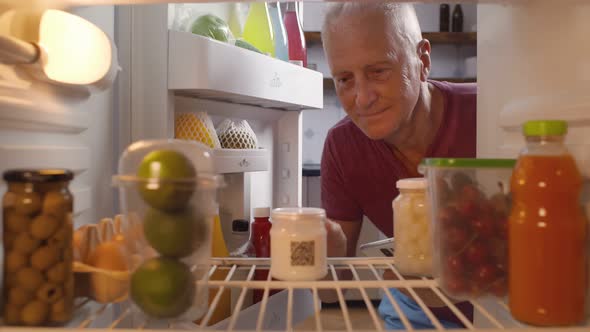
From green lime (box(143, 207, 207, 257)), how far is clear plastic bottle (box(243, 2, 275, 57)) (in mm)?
945

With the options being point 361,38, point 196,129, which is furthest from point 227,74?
point 361,38

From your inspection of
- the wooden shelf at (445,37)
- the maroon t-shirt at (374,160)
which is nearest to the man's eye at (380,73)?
the maroon t-shirt at (374,160)

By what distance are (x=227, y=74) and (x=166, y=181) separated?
1.86 feet

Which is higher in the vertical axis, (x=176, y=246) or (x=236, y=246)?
(x=176, y=246)

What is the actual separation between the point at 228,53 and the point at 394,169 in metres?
0.64

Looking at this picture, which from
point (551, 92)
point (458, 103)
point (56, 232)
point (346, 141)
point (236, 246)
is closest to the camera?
point (56, 232)

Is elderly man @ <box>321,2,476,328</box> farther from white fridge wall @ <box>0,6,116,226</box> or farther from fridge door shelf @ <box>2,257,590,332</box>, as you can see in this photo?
white fridge wall @ <box>0,6,116,226</box>

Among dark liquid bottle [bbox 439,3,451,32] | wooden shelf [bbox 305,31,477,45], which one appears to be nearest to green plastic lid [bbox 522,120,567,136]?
wooden shelf [bbox 305,31,477,45]

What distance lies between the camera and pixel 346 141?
5.28 ft

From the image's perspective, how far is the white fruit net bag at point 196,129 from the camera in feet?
3.69

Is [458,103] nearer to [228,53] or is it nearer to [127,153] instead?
[228,53]

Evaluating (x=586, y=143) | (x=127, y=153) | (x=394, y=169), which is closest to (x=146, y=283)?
(x=127, y=153)

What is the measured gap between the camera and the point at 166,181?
0.58 m

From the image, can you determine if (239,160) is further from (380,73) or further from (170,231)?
(170,231)
